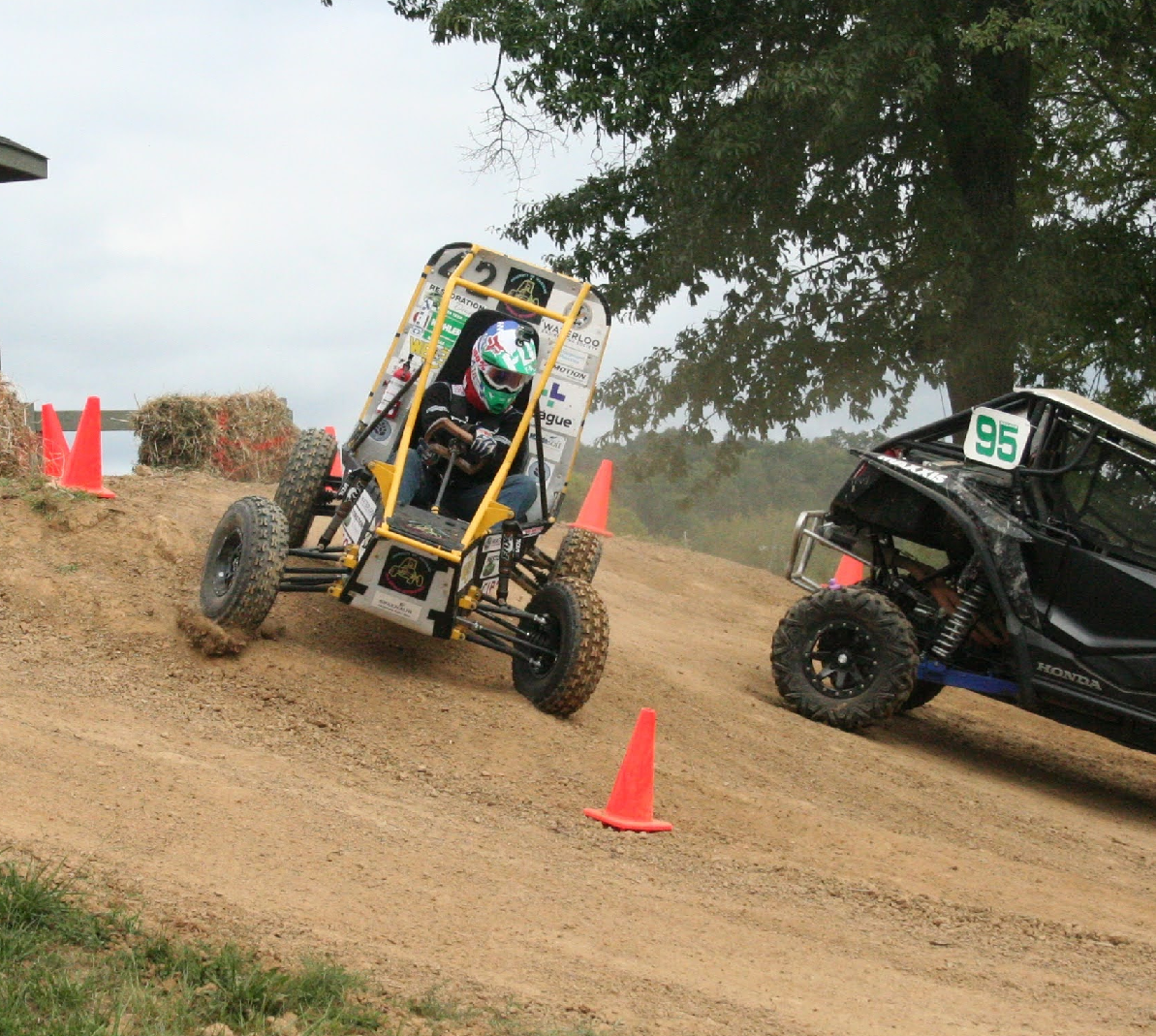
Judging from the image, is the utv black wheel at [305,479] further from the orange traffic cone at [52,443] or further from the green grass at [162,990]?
the green grass at [162,990]

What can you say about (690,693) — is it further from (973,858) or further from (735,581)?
(735,581)

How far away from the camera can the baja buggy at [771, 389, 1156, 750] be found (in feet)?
28.7

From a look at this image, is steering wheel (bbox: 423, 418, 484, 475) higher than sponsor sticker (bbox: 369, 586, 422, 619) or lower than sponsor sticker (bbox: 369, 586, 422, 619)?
higher

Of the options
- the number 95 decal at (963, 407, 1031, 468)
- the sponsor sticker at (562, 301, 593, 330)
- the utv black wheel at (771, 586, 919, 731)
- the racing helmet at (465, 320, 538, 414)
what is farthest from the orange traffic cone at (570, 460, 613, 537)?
the number 95 decal at (963, 407, 1031, 468)

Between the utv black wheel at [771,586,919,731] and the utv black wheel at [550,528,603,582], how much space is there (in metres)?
1.40

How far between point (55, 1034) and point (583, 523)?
998 cm

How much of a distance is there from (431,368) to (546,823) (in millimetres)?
3698

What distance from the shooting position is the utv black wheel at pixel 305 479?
9531 mm

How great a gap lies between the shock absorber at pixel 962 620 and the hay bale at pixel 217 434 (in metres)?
7.70

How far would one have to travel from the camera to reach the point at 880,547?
10125mm

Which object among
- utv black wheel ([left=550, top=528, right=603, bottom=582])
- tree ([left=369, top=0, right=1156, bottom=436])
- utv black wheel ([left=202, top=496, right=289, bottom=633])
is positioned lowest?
utv black wheel ([left=202, top=496, right=289, bottom=633])

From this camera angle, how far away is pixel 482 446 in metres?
8.84

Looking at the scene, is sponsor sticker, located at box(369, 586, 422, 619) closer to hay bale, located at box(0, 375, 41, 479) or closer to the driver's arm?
the driver's arm

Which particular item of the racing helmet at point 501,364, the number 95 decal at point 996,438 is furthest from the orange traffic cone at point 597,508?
the number 95 decal at point 996,438
